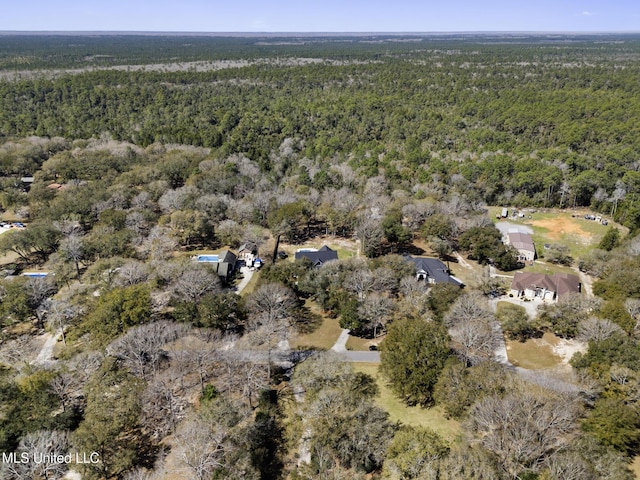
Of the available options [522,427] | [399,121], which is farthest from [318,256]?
[399,121]

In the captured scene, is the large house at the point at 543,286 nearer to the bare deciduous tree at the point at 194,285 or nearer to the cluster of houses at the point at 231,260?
the cluster of houses at the point at 231,260

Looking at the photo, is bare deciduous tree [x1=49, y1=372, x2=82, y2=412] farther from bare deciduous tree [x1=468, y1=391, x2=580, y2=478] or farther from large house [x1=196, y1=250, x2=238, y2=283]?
bare deciduous tree [x1=468, y1=391, x2=580, y2=478]

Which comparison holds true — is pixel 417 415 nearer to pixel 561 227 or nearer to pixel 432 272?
pixel 432 272

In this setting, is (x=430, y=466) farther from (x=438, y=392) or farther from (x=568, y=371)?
(x=568, y=371)

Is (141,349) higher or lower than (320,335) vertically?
higher

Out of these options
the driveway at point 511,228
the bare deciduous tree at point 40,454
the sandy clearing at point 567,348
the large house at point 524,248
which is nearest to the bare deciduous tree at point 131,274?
the bare deciduous tree at point 40,454

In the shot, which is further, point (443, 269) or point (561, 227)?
point (561, 227)

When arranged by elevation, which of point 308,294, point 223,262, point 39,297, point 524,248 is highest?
point 39,297

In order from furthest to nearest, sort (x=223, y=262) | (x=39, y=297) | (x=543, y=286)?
(x=223, y=262) < (x=543, y=286) < (x=39, y=297)

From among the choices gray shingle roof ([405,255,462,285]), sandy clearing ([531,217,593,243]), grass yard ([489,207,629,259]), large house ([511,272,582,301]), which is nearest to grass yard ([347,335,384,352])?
gray shingle roof ([405,255,462,285])
